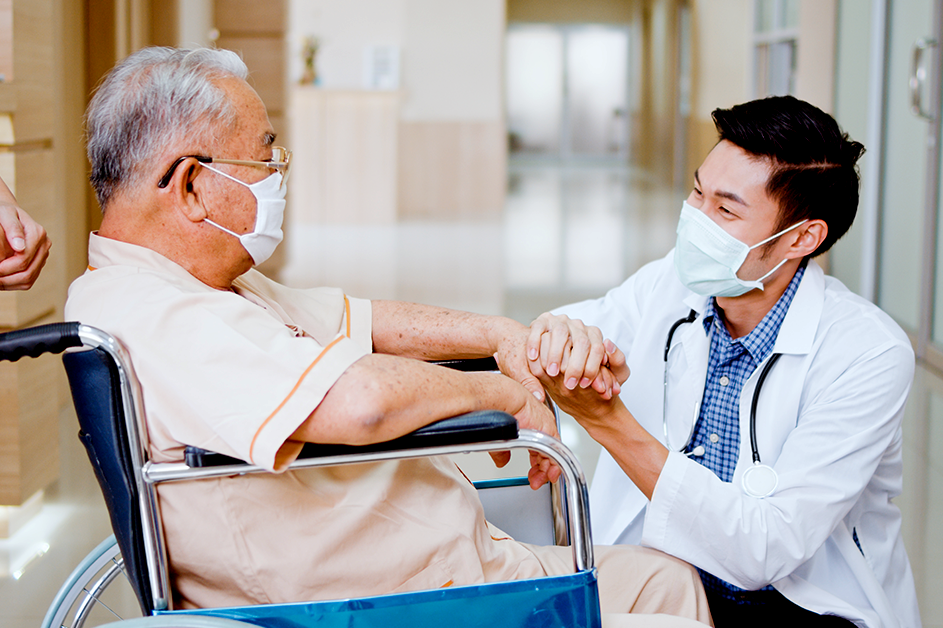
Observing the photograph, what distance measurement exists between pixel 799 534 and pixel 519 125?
17.8 metres

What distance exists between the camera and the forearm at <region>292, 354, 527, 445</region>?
38.2 inches

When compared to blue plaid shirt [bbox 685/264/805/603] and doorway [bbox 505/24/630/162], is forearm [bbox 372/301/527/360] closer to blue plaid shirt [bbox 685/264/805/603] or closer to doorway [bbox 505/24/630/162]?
blue plaid shirt [bbox 685/264/805/603]

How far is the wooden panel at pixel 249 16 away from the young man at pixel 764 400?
15.1 feet

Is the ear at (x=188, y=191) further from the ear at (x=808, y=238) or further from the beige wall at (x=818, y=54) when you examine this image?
the beige wall at (x=818, y=54)

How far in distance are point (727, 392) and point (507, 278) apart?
4.47 metres

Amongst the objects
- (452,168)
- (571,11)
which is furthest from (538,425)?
(571,11)

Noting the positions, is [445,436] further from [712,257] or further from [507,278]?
[507,278]

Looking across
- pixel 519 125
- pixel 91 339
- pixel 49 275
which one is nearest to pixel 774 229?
pixel 91 339

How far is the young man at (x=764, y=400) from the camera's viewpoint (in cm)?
123

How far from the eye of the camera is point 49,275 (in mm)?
2480

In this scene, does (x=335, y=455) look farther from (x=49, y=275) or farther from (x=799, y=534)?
(x=49, y=275)

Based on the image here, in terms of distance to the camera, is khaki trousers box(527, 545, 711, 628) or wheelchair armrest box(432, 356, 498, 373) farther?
wheelchair armrest box(432, 356, 498, 373)

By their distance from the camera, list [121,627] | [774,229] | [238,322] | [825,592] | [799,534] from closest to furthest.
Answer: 1. [121,627]
2. [238,322]
3. [799,534]
4. [825,592]
5. [774,229]

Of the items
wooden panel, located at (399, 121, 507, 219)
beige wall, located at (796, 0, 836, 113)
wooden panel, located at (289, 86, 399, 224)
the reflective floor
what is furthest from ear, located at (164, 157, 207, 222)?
wooden panel, located at (399, 121, 507, 219)
